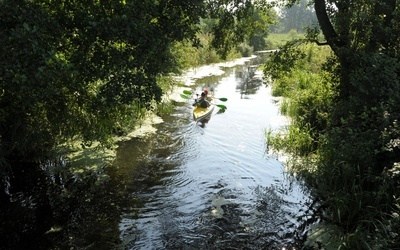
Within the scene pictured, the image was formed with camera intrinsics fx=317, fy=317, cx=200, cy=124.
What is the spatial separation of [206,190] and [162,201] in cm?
113

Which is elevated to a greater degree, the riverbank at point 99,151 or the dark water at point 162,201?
the riverbank at point 99,151

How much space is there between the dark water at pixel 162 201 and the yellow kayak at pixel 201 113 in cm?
222

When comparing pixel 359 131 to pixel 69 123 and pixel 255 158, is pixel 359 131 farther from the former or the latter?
pixel 69 123

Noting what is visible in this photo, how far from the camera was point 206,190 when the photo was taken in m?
7.34

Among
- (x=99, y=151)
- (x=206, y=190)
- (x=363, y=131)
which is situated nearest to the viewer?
(x=363, y=131)

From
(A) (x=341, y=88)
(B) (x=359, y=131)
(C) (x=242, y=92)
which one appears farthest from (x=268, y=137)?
(C) (x=242, y=92)

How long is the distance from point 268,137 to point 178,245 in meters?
5.60

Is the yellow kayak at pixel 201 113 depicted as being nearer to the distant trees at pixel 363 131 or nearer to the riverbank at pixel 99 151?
the riverbank at pixel 99 151

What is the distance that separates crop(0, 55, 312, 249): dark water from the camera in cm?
543

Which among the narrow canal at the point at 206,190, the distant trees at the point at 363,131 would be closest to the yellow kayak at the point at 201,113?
the narrow canal at the point at 206,190

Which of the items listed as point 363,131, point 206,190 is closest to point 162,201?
point 206,190

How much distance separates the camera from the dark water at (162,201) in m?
5.43

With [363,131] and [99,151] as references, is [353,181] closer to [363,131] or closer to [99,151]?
[363,131]

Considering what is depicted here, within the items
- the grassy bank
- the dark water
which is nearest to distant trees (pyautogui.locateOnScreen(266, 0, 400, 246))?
the grassy bank
